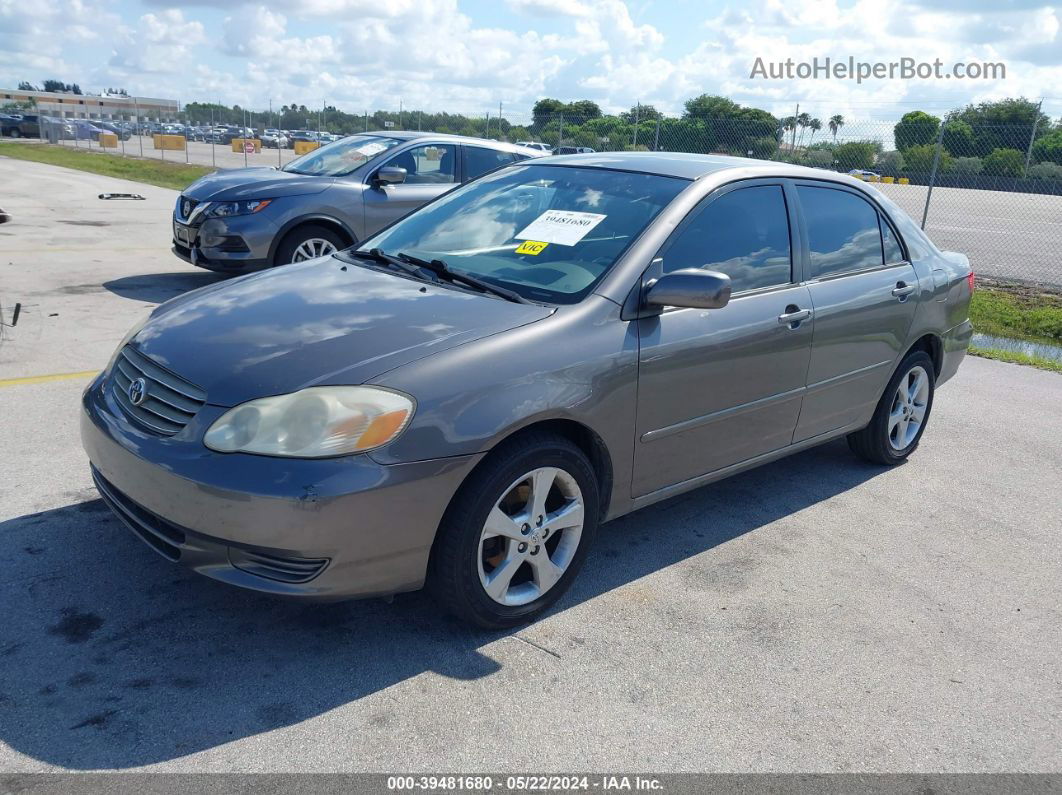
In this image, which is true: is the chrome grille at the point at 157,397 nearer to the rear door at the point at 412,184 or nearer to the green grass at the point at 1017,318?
the rear door at the point at 412,184

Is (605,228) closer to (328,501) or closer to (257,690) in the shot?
(328,501)

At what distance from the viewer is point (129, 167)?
2909 centimetres

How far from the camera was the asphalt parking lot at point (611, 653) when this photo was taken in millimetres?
2717

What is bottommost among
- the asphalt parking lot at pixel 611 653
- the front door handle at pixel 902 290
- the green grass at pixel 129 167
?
the asphalt parking lot at pixel 611 653

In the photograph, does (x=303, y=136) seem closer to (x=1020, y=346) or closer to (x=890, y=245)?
(x=1020, y=346)

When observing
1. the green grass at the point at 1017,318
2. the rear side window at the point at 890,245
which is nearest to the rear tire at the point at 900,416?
the rear side window at the point at 890,245

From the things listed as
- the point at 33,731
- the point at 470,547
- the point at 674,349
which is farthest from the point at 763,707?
the point at 33,731

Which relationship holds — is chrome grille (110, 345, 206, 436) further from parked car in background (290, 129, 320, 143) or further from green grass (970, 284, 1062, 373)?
parked car in background (290, 129, 320, 143)

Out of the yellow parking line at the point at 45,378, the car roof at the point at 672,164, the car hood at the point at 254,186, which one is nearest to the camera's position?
the car roof at the point at 672,164

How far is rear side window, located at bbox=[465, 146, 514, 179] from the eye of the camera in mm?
9891

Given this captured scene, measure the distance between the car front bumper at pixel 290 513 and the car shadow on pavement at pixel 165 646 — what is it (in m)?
0.28

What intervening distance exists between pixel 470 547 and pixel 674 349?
4.03 feet

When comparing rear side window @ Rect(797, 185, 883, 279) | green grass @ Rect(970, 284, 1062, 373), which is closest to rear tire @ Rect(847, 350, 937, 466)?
rear side window @ Rect(797, 185, 883, 279)

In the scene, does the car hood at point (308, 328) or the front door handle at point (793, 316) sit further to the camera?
the front door handle at point (793, 316)
